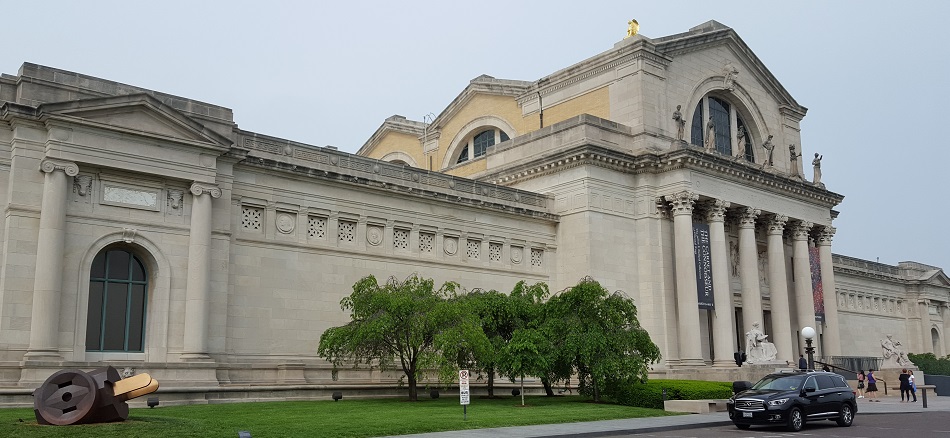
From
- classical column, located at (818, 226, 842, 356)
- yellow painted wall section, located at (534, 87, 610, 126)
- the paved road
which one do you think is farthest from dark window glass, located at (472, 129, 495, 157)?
the paved road

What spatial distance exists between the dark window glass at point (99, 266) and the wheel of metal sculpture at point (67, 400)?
9.37 meters

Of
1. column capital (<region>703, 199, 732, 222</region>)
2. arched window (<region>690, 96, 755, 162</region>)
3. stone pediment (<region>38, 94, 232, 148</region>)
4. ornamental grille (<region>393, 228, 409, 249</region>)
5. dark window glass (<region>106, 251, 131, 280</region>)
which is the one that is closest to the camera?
stone pediment (<region>38, 94, 232, 148</region>)

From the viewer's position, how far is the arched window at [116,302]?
2872cm

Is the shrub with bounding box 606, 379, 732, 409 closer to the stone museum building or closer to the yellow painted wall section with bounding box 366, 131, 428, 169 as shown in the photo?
the stone museum building

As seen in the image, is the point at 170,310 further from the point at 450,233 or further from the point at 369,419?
the point at 450,233

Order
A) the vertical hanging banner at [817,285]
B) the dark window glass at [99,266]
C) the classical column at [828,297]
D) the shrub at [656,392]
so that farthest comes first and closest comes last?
the classical column at [828,297] → the vertical hanging banner at [817,285] → the shrub at [656,392] → the dark window glass at [99,266]

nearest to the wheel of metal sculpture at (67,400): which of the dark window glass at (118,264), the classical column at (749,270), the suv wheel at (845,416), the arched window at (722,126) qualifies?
the dark window glass at (118,264)

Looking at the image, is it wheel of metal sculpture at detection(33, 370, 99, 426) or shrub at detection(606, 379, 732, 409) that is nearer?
wheel of metal sculpture at detection(33, 370, 99, 426)

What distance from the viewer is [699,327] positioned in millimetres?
43562

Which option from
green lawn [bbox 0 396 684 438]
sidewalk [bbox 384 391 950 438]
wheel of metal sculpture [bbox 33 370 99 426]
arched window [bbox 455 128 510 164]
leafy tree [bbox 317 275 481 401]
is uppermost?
arched window [bbox 455 128 510 164]

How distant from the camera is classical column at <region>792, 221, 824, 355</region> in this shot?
50.6 m

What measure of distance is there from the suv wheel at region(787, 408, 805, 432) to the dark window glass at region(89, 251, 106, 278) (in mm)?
21937

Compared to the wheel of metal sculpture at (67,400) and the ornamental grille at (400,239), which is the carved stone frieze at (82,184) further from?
the ornamental grille at (400,239)

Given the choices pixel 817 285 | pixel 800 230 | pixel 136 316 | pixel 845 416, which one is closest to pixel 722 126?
pixel 800 230
